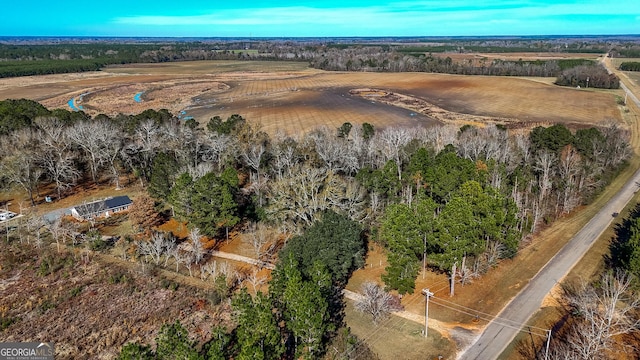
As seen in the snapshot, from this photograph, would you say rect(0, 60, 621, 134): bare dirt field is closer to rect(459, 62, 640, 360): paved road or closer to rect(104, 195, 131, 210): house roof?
rect(104, 195, 131, 210): house roof

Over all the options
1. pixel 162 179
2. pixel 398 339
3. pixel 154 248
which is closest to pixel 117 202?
pixel 162 179

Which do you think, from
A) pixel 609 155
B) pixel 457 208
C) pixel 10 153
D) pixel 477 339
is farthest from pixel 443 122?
pixel 10 153

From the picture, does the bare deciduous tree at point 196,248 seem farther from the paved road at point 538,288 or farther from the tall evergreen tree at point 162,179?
the paved road at point 538,288

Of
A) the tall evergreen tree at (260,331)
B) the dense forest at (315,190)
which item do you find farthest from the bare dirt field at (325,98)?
the tall evergreen tree at (260,331)

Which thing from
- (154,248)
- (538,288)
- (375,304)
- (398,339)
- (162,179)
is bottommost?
(398,339)

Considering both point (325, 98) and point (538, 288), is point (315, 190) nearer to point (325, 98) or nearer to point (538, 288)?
point (538, 288)

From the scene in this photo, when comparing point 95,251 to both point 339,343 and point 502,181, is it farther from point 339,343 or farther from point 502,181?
point 502,181

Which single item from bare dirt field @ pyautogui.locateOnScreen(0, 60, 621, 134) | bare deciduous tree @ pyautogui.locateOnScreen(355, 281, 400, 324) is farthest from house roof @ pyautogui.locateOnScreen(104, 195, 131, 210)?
bare dirt field @ pyautogui.locateOnScreen(0, 60, 621, 134)
